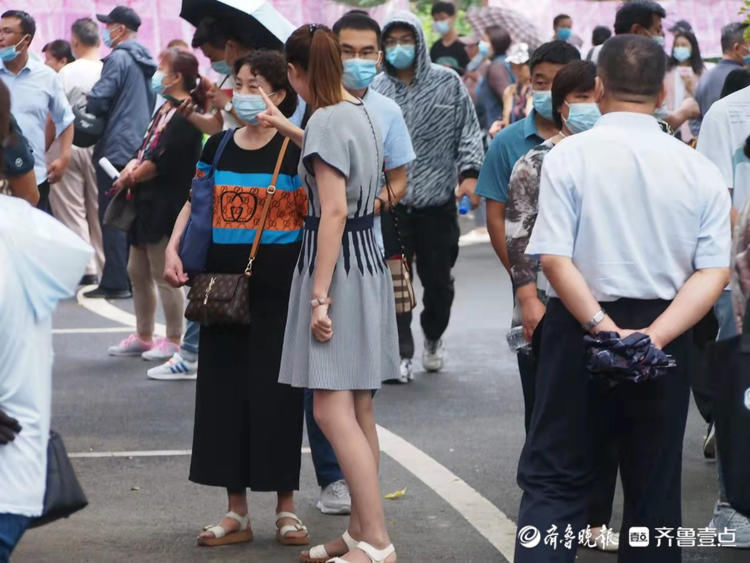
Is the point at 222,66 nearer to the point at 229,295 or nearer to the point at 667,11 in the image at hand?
the point at 229,295

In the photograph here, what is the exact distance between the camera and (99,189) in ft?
44.0

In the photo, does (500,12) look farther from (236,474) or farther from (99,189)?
(236,474)

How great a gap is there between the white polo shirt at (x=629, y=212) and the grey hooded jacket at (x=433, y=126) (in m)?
4.70

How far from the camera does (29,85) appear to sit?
1039 cm

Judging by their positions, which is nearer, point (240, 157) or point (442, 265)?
point (240, 157)

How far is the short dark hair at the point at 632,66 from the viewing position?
4.51m

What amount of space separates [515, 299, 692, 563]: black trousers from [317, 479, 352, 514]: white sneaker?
74.8 inches

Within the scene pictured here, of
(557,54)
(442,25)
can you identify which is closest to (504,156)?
(557,54)

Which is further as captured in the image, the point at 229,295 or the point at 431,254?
the point at 431,254

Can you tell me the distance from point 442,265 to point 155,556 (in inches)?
161

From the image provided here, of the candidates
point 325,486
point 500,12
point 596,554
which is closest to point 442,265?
point 325,486

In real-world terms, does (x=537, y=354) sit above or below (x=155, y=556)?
above

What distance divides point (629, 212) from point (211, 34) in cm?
325

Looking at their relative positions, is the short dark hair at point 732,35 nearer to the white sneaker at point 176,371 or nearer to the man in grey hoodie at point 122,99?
the white sneaker at point 176,371
